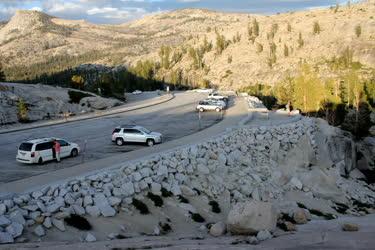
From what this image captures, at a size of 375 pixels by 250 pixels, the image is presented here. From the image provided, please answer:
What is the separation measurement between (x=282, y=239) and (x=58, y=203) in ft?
31.3

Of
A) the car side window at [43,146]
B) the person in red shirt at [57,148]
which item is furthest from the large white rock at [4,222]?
the person in red shirt at [57,148]

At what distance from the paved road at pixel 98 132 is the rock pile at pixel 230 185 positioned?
19.1ft

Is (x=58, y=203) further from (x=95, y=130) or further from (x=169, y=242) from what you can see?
(x=95, y=130)

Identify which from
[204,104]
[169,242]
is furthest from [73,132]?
[169,242]

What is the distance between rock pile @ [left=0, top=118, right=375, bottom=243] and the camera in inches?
765

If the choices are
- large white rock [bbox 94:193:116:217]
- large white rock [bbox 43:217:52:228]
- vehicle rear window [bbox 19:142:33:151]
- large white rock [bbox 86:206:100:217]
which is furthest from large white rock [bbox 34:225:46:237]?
vehicle rear window [bbox 19:142:33:151]

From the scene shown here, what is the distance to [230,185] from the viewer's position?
29.4 m

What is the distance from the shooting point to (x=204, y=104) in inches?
2628

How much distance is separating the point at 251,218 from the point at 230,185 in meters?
8.69

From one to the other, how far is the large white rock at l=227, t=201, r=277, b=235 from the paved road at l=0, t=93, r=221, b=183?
1197 cm

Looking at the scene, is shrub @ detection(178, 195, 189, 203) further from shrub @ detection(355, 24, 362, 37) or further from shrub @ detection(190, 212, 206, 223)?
shrub @ detection(355, 24, 362, 37)

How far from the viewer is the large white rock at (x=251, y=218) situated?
808 inches

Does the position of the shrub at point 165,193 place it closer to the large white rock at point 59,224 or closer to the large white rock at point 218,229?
the large white rock at point 218,229

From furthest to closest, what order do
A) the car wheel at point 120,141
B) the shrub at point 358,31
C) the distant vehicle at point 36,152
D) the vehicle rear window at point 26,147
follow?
the shrub at point 358,31 < the car wheel at point 120,141 < the vehicle rear window at point 26,147 < the distant vehicle at point 36,152
